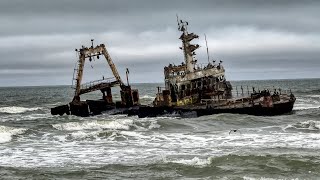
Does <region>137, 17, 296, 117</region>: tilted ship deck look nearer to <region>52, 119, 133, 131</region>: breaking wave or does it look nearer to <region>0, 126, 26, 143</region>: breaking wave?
<region>52, 119, 133, 131</region>: breaking wave

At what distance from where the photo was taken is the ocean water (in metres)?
15.7

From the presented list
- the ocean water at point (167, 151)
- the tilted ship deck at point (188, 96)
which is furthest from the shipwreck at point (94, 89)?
the ocean water at point (167, 151)

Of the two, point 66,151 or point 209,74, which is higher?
point 209,74

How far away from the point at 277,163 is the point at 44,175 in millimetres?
8191

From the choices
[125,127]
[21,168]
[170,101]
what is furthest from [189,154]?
[170,101]

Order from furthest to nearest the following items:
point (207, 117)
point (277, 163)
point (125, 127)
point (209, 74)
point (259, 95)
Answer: point (209, 74)
point (259, 95)
point (207, 117)
point (125, 127)
point (277, 163)

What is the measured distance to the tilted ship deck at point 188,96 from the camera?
38344mm

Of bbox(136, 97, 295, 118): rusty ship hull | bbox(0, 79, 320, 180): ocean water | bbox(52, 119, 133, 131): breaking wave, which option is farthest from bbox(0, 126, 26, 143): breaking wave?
bbox(136, 97, 295, 118): rusty ship hull

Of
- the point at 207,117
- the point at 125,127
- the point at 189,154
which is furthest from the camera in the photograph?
the point at 207,117

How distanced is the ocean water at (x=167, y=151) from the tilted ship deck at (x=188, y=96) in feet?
16.5

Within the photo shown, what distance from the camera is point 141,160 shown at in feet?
59.7

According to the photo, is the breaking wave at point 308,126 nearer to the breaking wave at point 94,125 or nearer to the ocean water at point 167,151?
the ocean water at point 167,151

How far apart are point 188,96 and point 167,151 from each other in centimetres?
2212

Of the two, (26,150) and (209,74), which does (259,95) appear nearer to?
(209,74)
